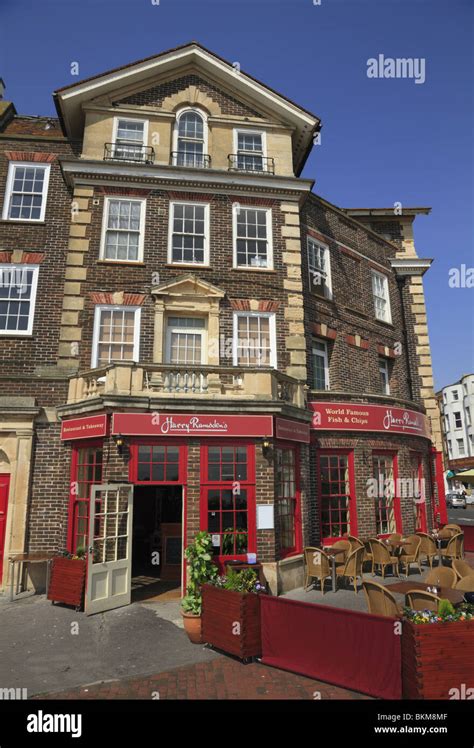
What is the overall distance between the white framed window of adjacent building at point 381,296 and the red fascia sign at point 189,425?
9.78 meters

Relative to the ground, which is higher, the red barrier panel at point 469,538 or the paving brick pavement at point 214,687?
the red barrier panel at point 469,538

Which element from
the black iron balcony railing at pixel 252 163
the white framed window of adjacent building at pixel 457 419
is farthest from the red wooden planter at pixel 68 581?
the white framed window of adjacent building at pixel 457 419

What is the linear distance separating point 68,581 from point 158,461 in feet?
10.1

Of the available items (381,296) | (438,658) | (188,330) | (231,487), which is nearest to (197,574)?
(231,487)

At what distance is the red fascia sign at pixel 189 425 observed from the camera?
1067cm

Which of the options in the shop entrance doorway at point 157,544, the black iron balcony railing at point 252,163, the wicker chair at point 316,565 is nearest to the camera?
the wicker chair at point 316,565

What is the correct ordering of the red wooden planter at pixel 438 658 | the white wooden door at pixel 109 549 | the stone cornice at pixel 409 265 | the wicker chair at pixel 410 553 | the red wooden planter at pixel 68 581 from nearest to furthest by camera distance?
the red wooden planter at pixel 438 658
the white wooden door at pixel 109 549
the red wooden planter at pixel 68 581
the wicker chair at pixel 410 553
the stone cornice at pixel 409 265

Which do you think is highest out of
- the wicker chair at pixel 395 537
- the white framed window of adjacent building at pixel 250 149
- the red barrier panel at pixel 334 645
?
the white framed window of adjacent building at pixel 250 149

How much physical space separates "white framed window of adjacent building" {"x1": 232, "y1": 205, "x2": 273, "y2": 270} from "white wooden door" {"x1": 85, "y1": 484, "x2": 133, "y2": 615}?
7619 millimetres

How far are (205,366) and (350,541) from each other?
5945 millimetres

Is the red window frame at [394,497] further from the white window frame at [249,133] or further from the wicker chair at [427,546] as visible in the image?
the white window frame at [249,133]

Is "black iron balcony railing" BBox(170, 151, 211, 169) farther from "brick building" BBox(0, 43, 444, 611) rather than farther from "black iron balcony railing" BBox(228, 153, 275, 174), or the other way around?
"black iron balcony railing" BBox(228, 153, 275, 174)

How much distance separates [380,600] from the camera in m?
7.19

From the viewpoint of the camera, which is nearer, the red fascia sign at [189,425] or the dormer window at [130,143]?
the red fascia sign at [189,425]
